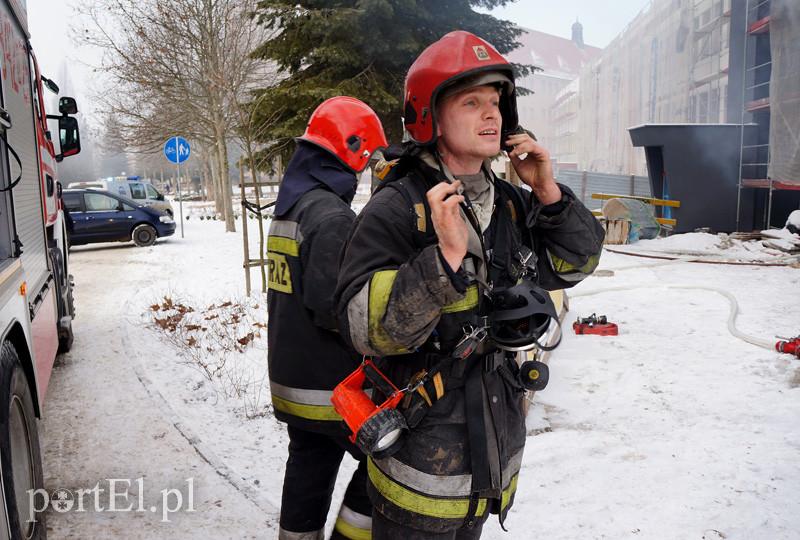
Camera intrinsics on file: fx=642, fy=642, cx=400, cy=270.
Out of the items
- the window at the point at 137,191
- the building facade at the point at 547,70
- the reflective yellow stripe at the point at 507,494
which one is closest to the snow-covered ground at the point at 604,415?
the reflective yellow stripe at the point at 507,494

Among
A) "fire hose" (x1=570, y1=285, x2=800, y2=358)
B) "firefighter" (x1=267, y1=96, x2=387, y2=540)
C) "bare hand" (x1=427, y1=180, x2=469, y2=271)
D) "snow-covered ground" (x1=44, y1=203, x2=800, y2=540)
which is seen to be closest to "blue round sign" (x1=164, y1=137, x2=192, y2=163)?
"snow-covered ground" (x1=44, y1=203, x2=800, y2=540)

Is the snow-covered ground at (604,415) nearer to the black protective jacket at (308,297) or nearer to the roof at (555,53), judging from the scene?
the black protective jacket at (308,297)

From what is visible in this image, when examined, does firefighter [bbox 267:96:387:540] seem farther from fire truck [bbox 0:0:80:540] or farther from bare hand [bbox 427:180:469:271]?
fire truck [bbox 0:0:80:540]

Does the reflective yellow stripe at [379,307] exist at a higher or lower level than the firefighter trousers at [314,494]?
higher

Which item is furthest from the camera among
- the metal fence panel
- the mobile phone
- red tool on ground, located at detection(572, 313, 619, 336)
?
the metal fence panel

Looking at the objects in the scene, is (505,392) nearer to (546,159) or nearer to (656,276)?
(546,159)

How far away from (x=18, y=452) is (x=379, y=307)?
7.04ft

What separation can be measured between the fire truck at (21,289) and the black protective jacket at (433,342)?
58.8 inches

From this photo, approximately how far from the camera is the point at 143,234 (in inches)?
682

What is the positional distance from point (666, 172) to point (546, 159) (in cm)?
1698

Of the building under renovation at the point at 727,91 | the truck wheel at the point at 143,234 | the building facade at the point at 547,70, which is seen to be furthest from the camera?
the building facade at the point at 547,70

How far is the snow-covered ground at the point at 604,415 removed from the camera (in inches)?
143

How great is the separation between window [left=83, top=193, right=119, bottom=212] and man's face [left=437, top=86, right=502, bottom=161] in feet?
55.1

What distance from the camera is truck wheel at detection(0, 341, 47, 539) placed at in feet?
7.87
